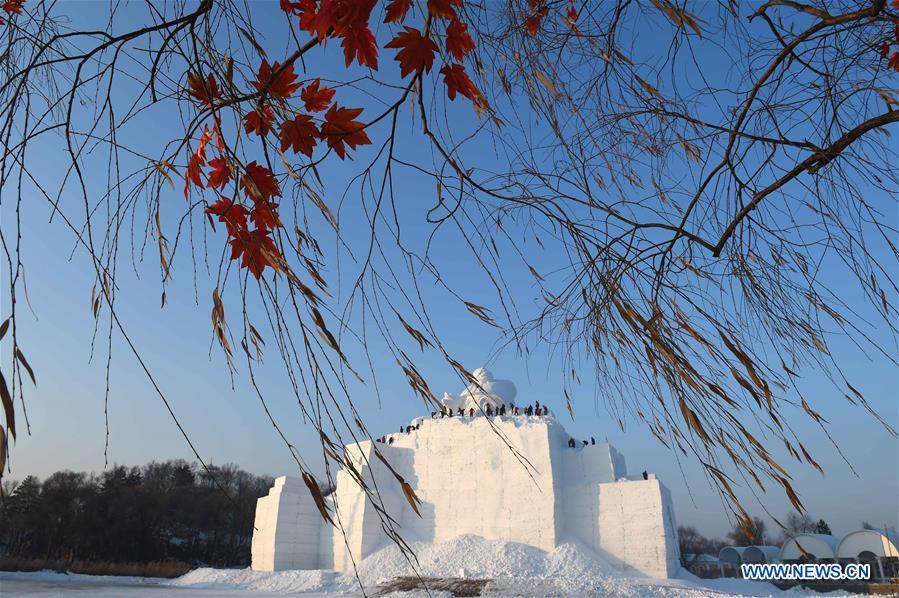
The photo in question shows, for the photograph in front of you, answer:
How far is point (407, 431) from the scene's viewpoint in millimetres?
18828

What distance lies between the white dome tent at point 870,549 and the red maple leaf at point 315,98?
19869mm

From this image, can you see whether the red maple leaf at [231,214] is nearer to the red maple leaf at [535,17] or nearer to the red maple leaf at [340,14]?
the red maple leaf at [340,14]

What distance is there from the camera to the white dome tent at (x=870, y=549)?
1512 centimetres

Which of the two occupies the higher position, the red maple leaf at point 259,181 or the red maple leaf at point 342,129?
the red maple leaf at point 342,129

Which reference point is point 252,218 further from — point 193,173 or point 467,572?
point 467,572

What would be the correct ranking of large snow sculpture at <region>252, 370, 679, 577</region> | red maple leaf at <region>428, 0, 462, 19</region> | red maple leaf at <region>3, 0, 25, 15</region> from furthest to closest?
large snow sculpture at <region>252, 370, 679, 577</region>, red maple leaf at <region>3, 0, 25, 15</region>, red maple leaf at <region>428, 0, 462, 19</region>

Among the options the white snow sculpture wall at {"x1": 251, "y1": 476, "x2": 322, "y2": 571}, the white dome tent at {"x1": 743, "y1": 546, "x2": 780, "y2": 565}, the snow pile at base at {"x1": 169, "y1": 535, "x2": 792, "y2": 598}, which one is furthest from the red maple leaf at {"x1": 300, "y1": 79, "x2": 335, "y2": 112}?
the white dome tent at {"x1": 743, "y1": 546, "x2": 780, "y2": 565}

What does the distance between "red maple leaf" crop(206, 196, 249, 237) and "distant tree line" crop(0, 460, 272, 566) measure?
17704 mm

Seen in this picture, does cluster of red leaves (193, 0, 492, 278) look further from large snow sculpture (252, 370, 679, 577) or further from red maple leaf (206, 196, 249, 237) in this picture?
large snow sculpture (252, 370, 679, 577)

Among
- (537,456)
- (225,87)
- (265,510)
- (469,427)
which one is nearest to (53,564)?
(265,510)

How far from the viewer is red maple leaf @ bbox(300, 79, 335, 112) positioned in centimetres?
93

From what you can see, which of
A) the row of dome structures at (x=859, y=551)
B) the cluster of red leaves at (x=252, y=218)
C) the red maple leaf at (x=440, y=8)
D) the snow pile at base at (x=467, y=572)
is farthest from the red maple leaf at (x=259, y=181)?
the row of dome structures at (x=859, y=551)

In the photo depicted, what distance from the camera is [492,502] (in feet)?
52.0

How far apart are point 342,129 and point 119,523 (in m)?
24.9
